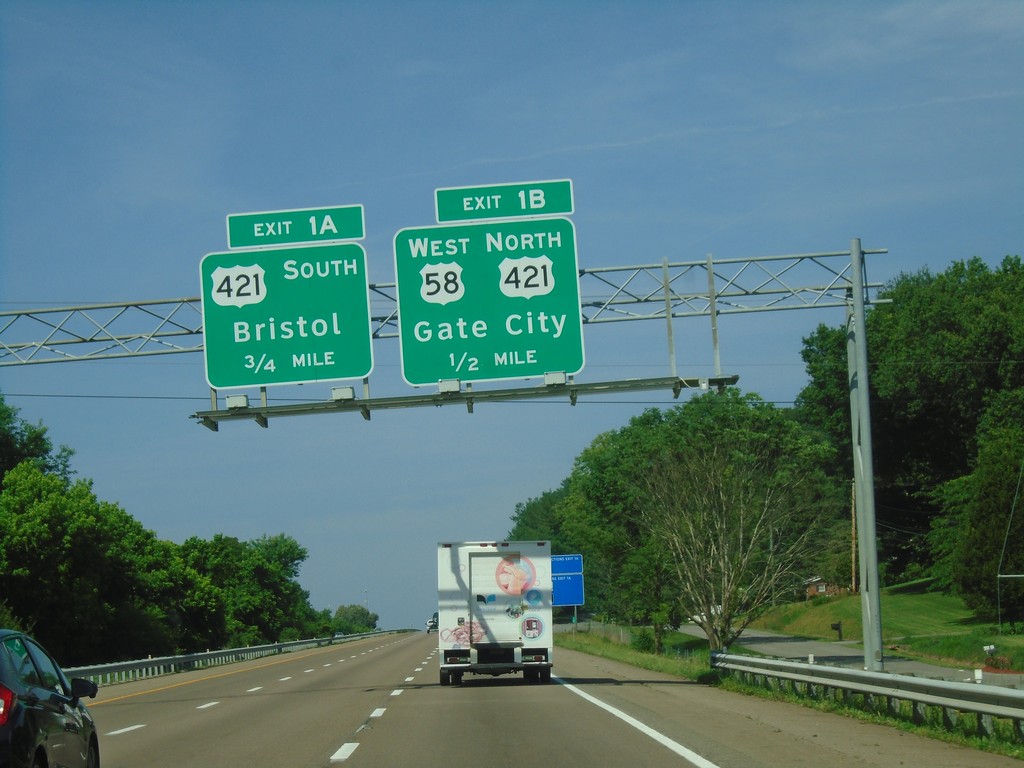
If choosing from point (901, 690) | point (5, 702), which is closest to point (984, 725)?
point (901, 690)

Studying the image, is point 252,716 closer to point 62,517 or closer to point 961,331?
point 62,517

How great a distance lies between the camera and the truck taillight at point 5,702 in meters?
8.28

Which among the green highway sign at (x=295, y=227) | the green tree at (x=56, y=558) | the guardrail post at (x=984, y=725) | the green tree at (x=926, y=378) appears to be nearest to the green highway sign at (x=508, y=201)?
the green highway sign at (x=295, y=227)

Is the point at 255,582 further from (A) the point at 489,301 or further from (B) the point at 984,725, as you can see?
(B) the point at 984,725

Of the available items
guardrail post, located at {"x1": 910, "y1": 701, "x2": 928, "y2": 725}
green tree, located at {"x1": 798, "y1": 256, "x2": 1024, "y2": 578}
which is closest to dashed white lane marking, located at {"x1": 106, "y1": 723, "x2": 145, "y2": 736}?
guardrail post, located at {"x1": 910, "y1": 701, "x2": 928, "y2": 725}

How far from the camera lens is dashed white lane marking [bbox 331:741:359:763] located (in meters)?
13.4

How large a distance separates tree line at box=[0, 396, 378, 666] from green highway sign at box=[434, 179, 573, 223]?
24.3m

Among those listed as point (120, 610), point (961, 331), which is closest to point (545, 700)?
point (120, 610)

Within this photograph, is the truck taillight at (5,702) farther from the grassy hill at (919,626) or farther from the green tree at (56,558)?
the green tree at (56,558)

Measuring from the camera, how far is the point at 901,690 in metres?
16.2

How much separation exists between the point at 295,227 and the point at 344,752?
12.3 meters

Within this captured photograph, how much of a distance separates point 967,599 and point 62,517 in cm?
4267

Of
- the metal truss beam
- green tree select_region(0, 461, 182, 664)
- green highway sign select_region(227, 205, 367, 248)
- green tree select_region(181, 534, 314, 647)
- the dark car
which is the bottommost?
green tree select_region(181, 534, 314, 647)

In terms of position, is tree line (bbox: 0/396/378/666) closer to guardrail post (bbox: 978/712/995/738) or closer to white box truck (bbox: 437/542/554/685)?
white box truck (bbox: 437/542/554/685)
